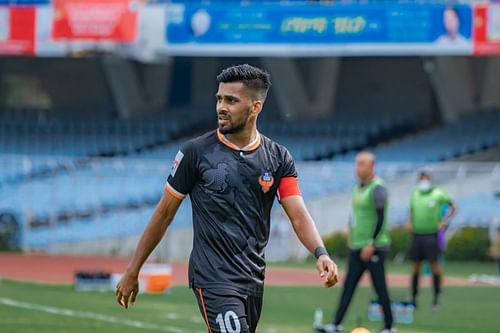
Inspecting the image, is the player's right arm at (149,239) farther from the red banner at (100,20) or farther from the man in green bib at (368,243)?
the red banner at (100,20)

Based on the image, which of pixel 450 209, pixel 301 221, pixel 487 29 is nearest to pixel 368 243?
pixel 450 209

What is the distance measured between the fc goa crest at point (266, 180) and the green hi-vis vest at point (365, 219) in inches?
279

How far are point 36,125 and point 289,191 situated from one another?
35.6 m

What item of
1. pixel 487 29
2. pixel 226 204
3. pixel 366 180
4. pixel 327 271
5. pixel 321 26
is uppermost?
pixel 321 26

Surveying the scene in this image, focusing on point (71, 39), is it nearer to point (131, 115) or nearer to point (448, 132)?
point (131, 115)

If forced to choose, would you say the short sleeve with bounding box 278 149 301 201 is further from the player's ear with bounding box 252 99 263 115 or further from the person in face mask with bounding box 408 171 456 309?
the person in face mask with bounding box 408 171 456 309

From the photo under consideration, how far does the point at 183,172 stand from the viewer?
26.5 ft

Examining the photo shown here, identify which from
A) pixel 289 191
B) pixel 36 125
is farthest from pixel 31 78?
pixel 289 191

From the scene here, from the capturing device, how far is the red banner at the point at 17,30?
127 feet

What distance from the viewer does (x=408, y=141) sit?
127 ft

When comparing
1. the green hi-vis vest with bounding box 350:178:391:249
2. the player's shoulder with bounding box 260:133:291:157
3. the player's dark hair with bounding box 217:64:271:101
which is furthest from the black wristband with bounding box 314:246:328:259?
the green hi-vis vest with bounding box 350:178:391:249

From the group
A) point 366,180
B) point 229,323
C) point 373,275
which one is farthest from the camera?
point 373,275

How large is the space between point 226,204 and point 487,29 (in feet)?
88.4

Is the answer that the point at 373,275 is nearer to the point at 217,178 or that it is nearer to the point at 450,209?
the point at 450,209
